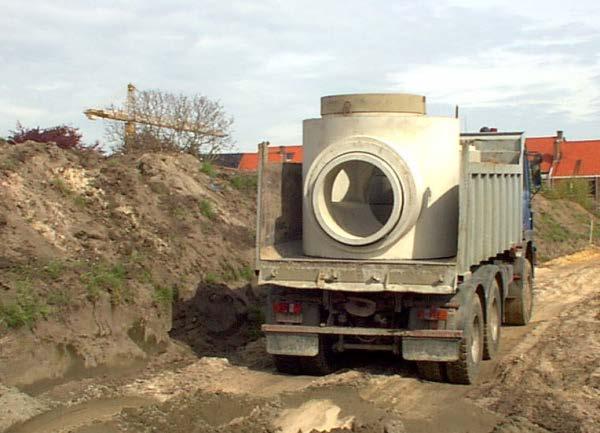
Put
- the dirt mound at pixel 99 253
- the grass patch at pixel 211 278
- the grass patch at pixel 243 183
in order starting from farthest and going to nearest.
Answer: the grass patch at pixel 243 183
the grass patch at pixel 211 278
the dirt mound at pixel 99 253

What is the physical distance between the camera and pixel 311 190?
31.8ft

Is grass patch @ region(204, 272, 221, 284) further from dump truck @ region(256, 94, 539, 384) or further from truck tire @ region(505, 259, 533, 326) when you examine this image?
truck tire @ region(505, 259, 533, 326)

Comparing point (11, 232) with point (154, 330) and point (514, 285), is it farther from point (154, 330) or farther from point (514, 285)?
point (514, 285)

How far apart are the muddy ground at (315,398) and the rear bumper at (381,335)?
39 cm

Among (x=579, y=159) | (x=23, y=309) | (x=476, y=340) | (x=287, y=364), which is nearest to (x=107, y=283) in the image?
(x=23, y=309)

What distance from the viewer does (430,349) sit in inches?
357

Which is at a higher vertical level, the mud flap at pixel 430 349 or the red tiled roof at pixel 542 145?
the red tiled roof at pixel 542 145

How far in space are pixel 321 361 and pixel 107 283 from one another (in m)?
3.43

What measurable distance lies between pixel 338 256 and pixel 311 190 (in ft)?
2.79

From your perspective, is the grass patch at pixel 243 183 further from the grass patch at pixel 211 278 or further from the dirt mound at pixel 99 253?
the grass patch at pixel 211 278

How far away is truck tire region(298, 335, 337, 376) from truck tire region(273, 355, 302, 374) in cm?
5

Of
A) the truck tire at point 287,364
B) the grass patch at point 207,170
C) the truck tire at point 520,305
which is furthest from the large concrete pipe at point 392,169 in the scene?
the grass patch at point 207,170

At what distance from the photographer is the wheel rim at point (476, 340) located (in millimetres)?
9583

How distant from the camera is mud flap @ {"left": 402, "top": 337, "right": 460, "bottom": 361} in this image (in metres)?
9.02
